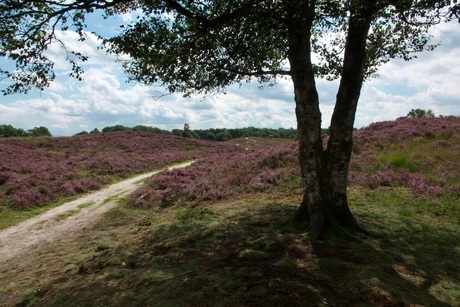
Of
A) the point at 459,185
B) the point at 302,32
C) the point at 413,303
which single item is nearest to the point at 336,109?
the point at 302,32

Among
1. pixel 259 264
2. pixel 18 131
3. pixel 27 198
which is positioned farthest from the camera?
pixel 18 131

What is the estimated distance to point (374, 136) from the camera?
28.3m

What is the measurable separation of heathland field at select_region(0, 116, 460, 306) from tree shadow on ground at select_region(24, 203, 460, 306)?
0.03 meters

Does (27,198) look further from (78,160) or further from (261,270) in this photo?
(78,160)

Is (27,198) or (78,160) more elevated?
(78,160)

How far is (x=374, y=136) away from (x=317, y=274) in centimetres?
2461

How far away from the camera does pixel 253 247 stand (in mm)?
8266

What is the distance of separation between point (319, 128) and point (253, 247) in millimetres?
3552

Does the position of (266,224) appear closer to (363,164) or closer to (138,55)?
(138,55)

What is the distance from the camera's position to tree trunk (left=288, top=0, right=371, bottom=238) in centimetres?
872

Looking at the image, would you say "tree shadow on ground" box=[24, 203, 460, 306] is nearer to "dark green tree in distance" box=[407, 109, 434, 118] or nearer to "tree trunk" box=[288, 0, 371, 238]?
"tree trunk" box=[288, 0, 371, 238]

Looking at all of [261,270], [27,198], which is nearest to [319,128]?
[261,270]

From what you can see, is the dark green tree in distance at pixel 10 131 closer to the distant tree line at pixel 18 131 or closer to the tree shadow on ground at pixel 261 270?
the distant tree line at pixel 18 131

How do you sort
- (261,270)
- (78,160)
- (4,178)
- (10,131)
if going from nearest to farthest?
(261,270)
(4,178)
(78,160)
(10,131)
